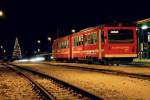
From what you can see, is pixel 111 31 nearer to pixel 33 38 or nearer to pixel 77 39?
pixel 77 39

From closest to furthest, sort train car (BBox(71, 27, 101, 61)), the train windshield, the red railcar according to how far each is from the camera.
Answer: the red railcar
the train windshield
train car (BBox(71, 27, 101, 61))

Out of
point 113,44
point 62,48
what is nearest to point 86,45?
point 113,44

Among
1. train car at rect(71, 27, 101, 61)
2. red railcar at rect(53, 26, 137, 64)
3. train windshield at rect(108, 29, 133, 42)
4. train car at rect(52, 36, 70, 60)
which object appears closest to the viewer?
red railcar at rect(53, 26, 137, 64)

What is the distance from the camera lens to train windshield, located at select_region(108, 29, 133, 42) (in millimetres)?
34125

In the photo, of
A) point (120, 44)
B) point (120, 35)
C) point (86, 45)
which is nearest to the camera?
point (120, 35)

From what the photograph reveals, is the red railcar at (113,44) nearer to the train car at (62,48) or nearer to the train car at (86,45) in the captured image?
the train car at (86,45)

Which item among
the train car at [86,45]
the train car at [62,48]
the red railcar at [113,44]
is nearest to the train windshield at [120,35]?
the red railcar at [113,44]

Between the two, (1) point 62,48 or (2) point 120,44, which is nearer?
(2) point 120,44

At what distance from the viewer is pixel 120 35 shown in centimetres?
3422

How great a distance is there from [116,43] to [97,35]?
177cm

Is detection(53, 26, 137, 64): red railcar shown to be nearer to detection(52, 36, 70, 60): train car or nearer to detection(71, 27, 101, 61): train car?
detection(71, 27, 101, 61): train car

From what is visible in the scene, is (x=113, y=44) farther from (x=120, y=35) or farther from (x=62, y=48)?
(x=62, y=48)

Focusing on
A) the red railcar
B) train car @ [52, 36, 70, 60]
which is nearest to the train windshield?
the red railcar

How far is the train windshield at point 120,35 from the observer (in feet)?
112
